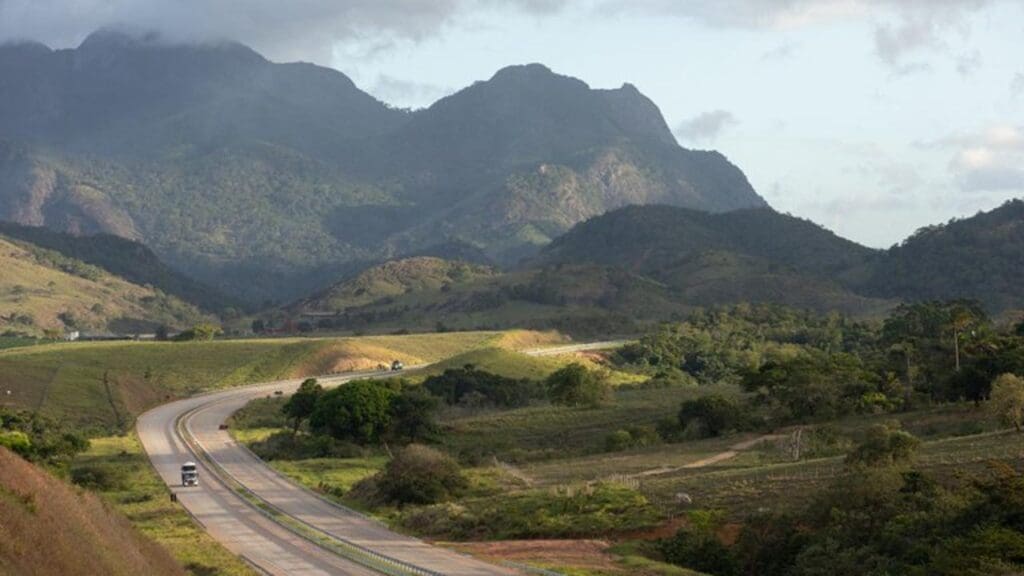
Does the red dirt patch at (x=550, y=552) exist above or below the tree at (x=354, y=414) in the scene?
below

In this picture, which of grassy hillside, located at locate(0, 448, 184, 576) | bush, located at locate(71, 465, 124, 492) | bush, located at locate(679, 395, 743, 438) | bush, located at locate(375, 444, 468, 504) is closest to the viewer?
grassy hillside, located at locate(0, 448, 184, 576)

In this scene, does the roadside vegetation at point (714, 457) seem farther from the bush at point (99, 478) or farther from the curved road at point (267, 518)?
the bush at point (99, 478)

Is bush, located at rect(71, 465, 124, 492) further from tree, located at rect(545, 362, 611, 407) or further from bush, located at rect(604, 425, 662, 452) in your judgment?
tree, located at rect(545, 362, 611, 407)

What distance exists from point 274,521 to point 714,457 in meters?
21.0

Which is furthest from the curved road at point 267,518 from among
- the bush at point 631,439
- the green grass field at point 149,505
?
the bush at point 631,439

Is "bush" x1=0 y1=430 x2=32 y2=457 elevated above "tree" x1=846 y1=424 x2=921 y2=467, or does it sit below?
above

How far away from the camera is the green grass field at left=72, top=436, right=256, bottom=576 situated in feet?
122

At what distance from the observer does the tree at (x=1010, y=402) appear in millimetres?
49500

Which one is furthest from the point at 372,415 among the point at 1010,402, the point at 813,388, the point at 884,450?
the point at 884,450

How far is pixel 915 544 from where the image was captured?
31766mm

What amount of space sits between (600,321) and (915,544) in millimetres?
135259

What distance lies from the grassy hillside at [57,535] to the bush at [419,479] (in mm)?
19257

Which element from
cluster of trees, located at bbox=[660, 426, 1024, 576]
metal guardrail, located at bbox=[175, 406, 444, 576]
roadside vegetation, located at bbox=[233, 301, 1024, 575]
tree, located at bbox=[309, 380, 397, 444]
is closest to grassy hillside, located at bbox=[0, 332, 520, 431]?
roadside vegetation, located at bbox=[233, 301, 1024, 575]

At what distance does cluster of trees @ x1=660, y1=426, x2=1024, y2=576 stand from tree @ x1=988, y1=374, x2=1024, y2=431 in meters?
11.7
